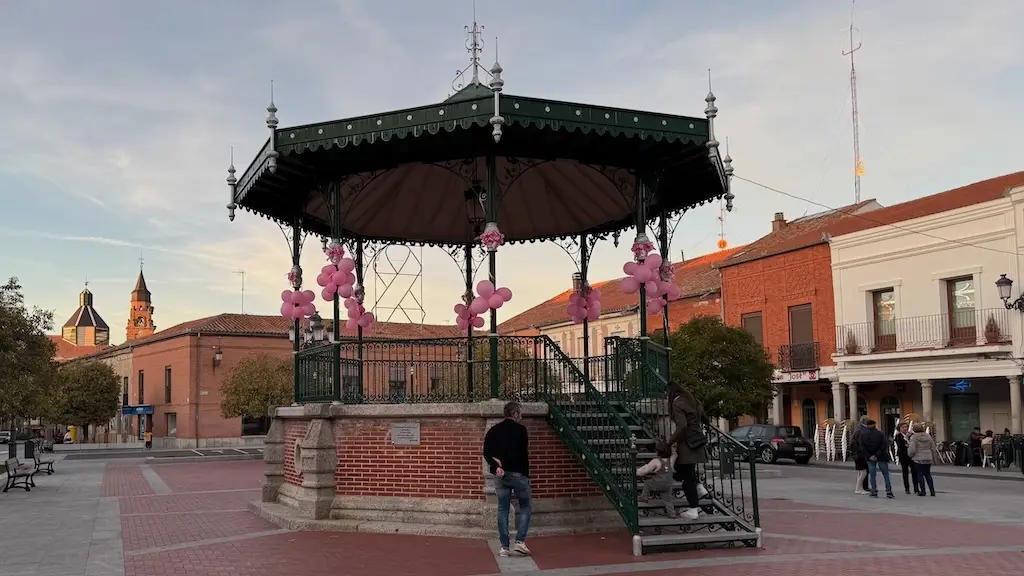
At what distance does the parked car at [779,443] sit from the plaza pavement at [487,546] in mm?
12612

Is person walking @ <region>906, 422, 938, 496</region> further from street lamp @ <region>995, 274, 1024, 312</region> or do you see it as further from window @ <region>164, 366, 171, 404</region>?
window @ <region>164, 366, 171, 404</region>

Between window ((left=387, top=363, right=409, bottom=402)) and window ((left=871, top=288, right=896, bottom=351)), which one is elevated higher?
window ((left=871, top=288, right=896, bottom=351))

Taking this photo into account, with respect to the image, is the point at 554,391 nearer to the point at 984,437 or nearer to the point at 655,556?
the point at 655,556

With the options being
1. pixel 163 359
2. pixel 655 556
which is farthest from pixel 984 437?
pixel 163 359

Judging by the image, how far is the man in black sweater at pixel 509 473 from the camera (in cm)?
1003

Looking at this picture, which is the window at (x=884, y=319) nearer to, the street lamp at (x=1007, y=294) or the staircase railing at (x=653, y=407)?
the street lamp at (x=1007, y=294)

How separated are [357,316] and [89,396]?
4991 cm

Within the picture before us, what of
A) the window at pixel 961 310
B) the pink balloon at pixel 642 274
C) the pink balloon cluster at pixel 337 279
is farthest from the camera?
the window at pixel 961 310

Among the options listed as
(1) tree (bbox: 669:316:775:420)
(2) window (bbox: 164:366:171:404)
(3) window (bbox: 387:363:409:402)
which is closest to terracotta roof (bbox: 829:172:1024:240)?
(1) tree (bbox: 669:316:775:420)

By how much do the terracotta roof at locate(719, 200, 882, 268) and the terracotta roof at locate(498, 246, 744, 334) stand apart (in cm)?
197

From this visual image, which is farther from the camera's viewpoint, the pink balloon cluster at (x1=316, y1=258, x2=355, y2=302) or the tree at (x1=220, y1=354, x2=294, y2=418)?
the tree at (x1=220, y1=354, x2=294, y2=418)

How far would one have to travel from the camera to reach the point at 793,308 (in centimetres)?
3556

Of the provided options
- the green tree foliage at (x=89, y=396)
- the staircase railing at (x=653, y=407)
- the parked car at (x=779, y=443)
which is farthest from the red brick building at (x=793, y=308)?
the green tree foliage at (x=89, y=396)

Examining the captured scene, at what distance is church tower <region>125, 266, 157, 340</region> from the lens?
372ft
